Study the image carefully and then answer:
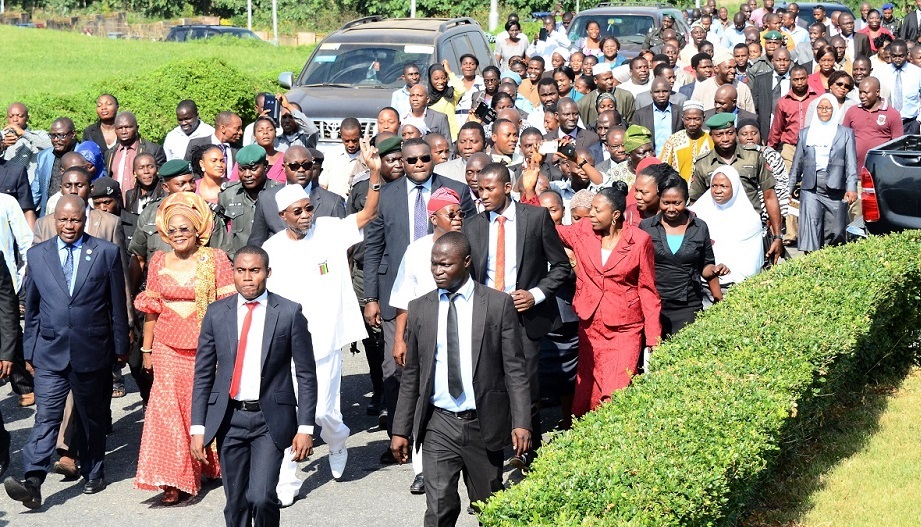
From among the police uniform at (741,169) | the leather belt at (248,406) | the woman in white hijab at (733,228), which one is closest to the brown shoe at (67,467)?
the leather belt at (248,406)

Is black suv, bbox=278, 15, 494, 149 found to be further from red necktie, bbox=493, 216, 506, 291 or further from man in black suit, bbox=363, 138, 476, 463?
red necktie, bbox=493, 216, 506, 291

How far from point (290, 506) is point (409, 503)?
2.52 feet

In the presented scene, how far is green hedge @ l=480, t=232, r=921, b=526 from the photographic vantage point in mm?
5762

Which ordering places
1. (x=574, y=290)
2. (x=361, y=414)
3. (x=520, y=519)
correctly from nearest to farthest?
1. (x=520, y=519)
2. (x=574, y=290)
3. (x=361, y=414)

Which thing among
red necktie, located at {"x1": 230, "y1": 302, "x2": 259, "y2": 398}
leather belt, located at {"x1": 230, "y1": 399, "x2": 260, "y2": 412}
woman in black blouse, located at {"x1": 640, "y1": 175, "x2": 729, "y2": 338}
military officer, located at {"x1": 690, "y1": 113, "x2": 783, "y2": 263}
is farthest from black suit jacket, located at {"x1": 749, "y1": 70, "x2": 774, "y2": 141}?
leather belt, located at {"x1": 230, "y1": 399, "x2": 260, "y2": 412}

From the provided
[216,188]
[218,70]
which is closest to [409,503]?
[216,188]

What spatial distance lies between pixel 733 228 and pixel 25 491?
18.1 feet

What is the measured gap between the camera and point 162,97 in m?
18.8

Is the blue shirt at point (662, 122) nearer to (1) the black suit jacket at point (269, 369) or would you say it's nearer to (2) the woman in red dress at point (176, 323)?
(2) the woman in red dress at point (176, 323)

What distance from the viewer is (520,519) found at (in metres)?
5.62

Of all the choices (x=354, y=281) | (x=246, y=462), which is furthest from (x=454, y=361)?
(x=354, y=281)

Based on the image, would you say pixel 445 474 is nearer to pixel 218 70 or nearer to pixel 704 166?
pixel 704 166

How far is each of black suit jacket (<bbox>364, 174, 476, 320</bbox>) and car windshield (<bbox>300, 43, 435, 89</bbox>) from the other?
841 cm

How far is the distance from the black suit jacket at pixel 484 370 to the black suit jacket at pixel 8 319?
3.44 metres
